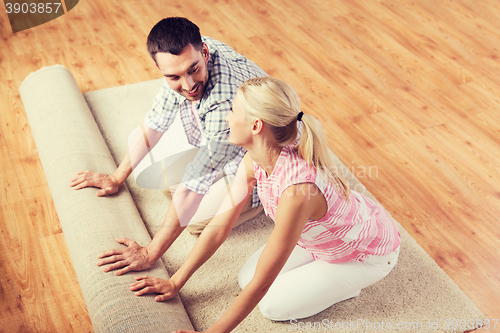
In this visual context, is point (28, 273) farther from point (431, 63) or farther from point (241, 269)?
point (431, 63)

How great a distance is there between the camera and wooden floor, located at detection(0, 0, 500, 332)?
1.72 metres

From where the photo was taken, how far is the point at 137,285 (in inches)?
53.5

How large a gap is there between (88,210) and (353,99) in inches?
65.4

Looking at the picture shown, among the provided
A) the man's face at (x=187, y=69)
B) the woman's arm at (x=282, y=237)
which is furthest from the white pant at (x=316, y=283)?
the man's face at (x=187, y=69)

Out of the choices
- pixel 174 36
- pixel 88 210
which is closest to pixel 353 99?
pixel 174 36

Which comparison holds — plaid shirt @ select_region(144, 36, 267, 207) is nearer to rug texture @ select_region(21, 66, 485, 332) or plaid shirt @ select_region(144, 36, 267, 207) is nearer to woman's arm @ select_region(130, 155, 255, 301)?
woman's arm @ select_region(130, 155, 255, 301)

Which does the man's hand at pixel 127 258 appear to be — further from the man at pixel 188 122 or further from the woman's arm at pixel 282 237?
the woman's arm at pixel 282 237

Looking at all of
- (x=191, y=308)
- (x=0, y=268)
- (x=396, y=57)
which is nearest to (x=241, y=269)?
(x=191, y=308)

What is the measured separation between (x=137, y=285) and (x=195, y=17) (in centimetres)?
246

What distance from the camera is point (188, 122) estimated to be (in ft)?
5.99

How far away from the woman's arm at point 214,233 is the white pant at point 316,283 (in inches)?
10.4

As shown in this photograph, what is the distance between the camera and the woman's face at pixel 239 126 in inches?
46.7

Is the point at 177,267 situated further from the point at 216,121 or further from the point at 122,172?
the point at 216,121

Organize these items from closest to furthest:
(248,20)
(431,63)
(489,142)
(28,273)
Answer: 1. (28,273)
2. (489,142)
3. (431,63)
4. (248,20)
